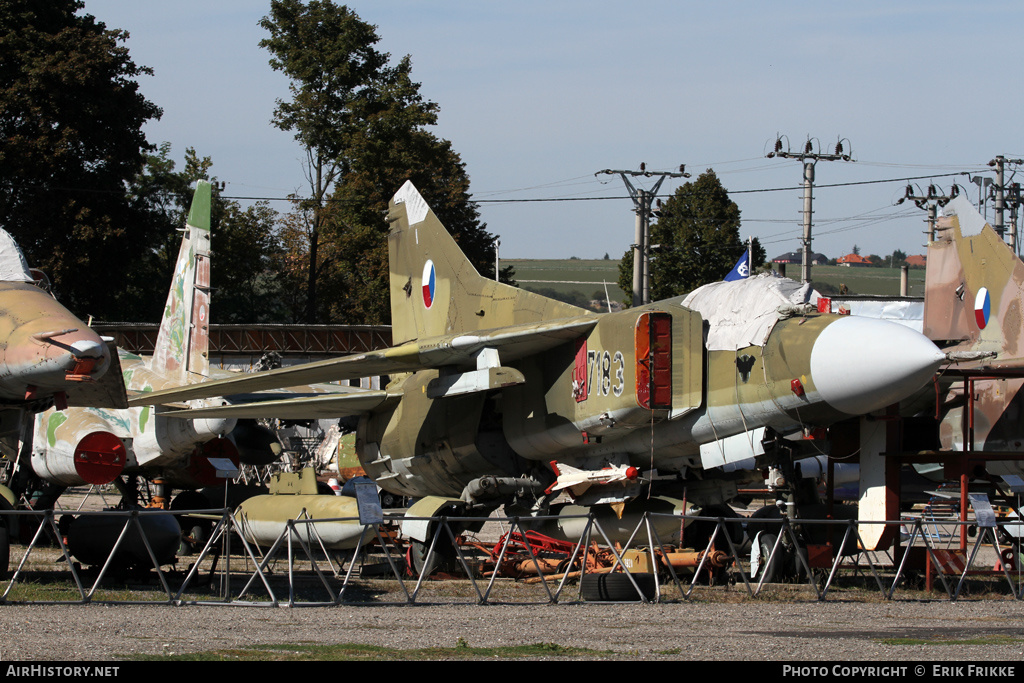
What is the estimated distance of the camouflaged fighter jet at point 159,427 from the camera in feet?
55.8

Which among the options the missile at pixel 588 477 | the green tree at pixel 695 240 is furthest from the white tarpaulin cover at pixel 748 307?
Result: the green tree at pixel 695 240

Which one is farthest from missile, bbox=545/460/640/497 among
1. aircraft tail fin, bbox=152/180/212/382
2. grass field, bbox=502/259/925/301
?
grass field, bbox=502/259/925/301

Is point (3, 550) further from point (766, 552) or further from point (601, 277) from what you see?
point (601, 277)

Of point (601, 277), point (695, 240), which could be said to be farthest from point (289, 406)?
point (601, 277)

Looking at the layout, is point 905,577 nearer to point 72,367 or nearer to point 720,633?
point 720,633

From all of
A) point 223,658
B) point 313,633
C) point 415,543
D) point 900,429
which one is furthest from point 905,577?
point 223,658

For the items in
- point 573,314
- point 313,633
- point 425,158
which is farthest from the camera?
point 425,158

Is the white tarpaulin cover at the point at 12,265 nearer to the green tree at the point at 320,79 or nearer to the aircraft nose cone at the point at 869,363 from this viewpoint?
the aircraft nose cone at the point at 869,363

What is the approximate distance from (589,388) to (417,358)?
8.05 feet

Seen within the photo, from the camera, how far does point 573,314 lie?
579 inches

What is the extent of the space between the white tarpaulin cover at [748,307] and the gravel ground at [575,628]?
2.91 meters

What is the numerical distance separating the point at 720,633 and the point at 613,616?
144 centimetres

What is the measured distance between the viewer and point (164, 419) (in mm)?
18156

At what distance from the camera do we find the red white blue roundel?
17656mm
